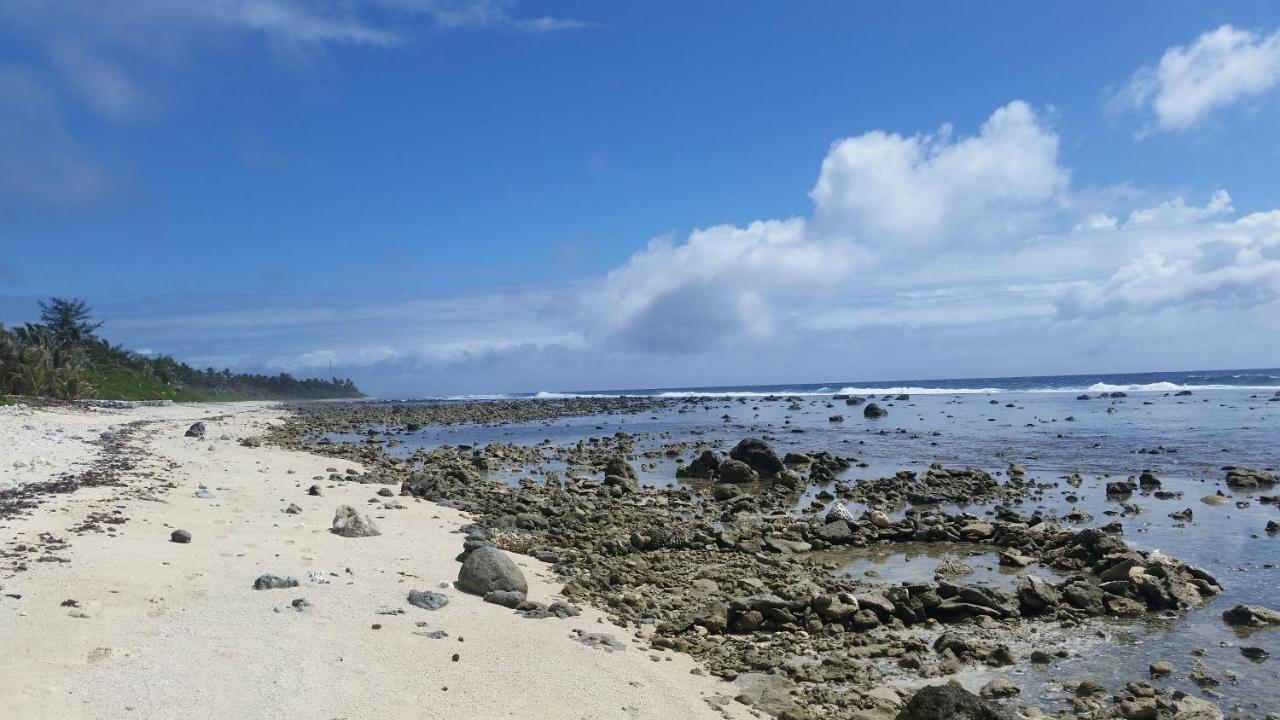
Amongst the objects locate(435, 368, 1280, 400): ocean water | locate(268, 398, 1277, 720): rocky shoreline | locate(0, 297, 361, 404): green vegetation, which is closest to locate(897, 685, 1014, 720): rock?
locate(268, 398, 1277, 720): rocky shoreline

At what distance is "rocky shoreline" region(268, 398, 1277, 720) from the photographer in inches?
305

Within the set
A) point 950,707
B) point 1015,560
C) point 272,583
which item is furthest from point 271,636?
point 1015,560

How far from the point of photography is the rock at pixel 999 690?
7.65 m

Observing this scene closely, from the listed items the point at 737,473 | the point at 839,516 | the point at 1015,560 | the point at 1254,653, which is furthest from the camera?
the point at 737,473

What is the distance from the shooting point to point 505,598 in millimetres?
9328

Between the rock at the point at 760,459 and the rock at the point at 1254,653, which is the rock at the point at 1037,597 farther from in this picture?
the rock at the point at 760,459

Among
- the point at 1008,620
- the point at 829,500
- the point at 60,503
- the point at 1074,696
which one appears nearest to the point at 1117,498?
the point at 829,500

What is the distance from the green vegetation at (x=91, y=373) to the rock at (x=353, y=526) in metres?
35.8

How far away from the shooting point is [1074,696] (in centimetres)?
761

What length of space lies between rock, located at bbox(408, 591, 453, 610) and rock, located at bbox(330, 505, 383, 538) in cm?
391

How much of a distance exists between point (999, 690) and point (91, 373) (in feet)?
242

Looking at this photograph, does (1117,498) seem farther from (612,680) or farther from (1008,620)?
(612,680)

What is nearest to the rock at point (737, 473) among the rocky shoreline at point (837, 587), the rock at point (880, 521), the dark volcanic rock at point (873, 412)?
the rocky shoreline at point (837, 587)

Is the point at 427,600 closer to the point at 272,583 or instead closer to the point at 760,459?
the point at 272,583
